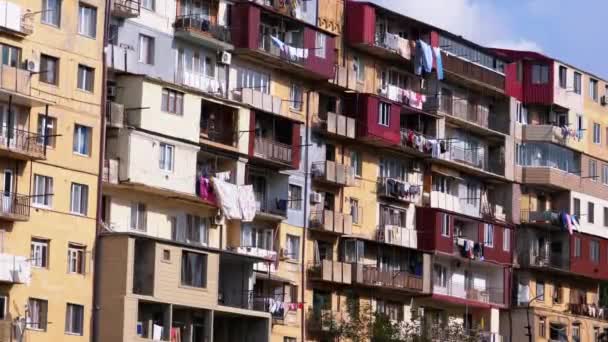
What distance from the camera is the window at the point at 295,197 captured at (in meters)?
89.6

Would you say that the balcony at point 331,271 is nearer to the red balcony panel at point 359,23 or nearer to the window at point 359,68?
the window at point 359,68

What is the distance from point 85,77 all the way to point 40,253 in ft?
25.1

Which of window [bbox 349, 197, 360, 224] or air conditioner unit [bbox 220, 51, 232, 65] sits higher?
air conditioner unit [bbox 220, 51, 232, 65]

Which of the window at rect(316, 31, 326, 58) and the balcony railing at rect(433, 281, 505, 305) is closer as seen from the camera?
the window at rect(316, 31, 326, 58)

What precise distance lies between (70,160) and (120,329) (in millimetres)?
7247

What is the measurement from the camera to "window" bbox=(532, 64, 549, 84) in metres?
111

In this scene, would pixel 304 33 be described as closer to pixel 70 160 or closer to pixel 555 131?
pixel 70 160

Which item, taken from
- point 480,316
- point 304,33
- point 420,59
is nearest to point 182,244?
point 304,33

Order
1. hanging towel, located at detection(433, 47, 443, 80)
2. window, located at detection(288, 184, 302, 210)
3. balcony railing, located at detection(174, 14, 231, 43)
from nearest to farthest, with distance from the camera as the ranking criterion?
1. balcony railing, located at detection(174, 14, 231, 43)
2. window, located at detection(288, 184, 302, 210)
3. hanging towel, located at detection(433, 47, 443, 80)

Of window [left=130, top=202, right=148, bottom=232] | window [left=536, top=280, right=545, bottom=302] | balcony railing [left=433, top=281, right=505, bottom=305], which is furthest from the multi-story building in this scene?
window [left=536, top=280, right=545, bottom=302]

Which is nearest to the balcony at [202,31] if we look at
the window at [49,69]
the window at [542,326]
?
the window at [49,69]

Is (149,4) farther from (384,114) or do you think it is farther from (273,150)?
(384,114)

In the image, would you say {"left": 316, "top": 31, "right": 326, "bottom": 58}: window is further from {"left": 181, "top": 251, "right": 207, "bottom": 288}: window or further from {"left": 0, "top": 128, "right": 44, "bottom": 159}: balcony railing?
{"left": 0, "top": 128, "right": 44, "bottom": 159}: balcony railing

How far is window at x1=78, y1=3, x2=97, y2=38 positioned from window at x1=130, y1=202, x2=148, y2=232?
8.00 metres
